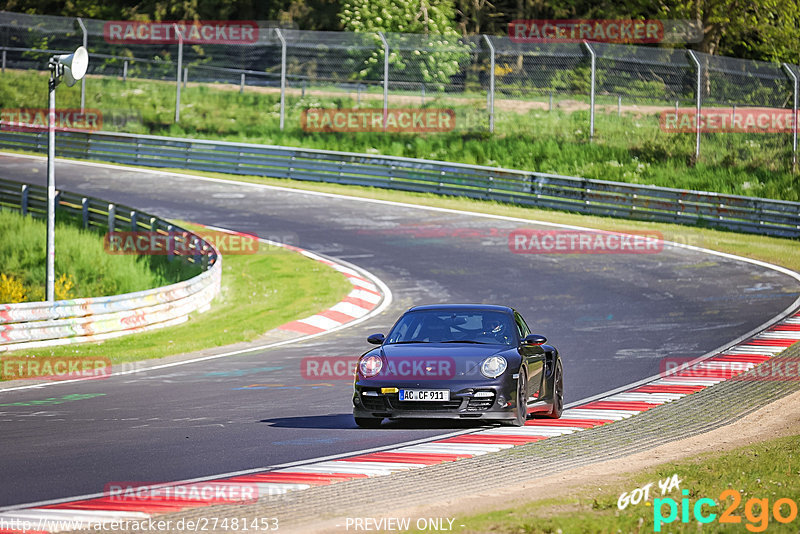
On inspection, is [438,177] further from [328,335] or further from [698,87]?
[328,335]

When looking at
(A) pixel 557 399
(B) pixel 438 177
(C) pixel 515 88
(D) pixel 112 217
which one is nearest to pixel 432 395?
(A) pixel 557 399

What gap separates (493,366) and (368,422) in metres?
1.39

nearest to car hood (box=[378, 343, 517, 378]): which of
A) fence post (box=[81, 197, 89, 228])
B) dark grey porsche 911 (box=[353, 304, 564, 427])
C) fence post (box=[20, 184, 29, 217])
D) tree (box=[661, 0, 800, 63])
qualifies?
dark grey porsche 911 (box=[353, 304, 564, 427])

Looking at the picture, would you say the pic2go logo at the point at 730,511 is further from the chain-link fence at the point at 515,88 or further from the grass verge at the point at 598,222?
the chain-link fence at the point at 515,88

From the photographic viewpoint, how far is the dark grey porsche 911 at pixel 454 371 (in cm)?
1073

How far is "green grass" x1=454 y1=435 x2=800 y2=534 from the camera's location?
7191 mm

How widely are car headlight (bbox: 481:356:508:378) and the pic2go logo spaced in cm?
303

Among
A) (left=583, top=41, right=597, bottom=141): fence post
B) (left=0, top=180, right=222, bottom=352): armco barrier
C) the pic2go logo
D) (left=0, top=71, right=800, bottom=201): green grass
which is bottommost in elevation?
(left=0, top=180, right=222, bottom=352): armco barrier

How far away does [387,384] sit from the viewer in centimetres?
1080

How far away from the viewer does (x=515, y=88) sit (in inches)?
1438

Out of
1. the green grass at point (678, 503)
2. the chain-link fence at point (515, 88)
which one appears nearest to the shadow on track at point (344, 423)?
the green grass at point (678, 503)

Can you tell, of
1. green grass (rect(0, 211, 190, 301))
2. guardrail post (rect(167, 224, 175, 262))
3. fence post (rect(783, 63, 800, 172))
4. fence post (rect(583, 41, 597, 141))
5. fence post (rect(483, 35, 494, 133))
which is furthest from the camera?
fence post (rect(483, 35, 494, 133))

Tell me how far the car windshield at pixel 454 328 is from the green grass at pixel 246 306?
631cm

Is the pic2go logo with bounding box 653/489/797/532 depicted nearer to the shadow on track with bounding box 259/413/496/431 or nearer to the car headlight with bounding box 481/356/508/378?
the car headlight with bounding box 481/356/508/378
